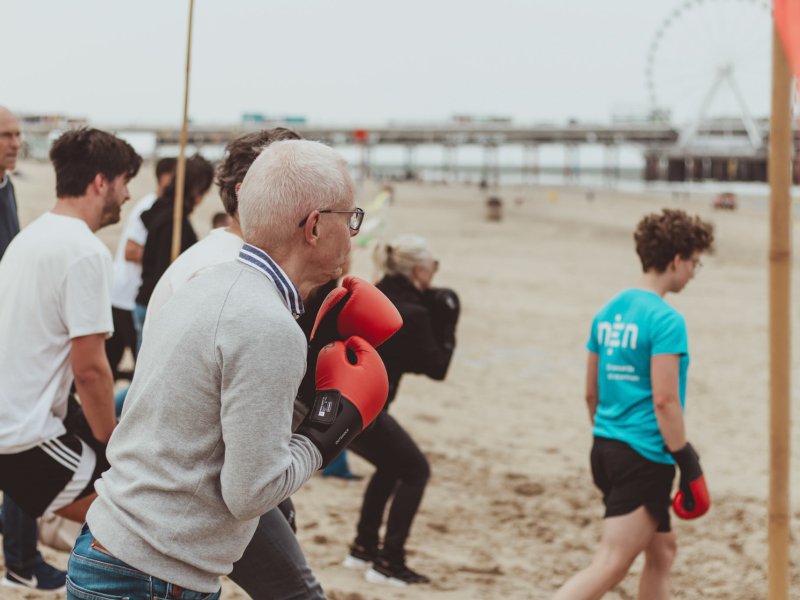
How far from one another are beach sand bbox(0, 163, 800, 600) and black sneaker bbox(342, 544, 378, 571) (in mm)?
56

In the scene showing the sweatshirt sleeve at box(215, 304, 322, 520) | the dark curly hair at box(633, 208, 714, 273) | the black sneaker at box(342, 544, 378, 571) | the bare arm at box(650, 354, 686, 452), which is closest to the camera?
the sweatshirt sleeve at box(215, 304, 322, 520)

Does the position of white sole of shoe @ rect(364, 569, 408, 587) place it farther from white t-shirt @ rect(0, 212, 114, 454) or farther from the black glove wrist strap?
white t-shirt @ rect(0, 212, 114, 454)

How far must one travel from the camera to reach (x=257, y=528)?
2365 mm

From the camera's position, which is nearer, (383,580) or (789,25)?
(789,25)

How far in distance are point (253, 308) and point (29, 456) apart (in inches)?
60.6

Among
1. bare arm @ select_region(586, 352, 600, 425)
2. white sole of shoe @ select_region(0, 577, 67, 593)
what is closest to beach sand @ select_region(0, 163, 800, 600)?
white sole of shoe @ select_region(0, 577, 67, 593)

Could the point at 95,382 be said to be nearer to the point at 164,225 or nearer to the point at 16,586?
the point at 16,586

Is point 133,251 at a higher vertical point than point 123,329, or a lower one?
higher

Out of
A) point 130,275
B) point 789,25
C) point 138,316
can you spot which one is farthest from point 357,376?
point 130,275

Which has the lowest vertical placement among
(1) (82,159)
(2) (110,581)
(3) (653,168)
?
(2) (110,581)

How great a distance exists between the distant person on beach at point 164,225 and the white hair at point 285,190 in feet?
9.83

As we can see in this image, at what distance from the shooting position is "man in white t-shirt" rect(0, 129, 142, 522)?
2.81m

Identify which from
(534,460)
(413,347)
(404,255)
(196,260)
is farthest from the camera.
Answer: (534,460)

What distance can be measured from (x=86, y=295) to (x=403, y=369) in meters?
1.65
